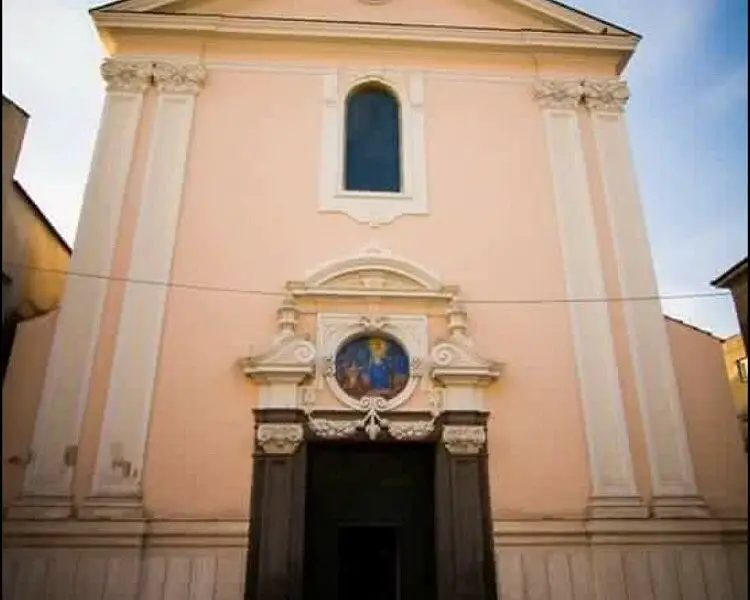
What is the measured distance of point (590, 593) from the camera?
23.5ft

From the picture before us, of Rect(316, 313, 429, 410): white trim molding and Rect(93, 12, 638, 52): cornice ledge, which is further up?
Rect(93, 12, 638, 52): cornice ledge

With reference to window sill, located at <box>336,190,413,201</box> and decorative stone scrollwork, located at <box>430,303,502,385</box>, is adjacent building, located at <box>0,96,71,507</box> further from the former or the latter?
decorative stone scrollwork, located at <box>430,303,502,385</box>

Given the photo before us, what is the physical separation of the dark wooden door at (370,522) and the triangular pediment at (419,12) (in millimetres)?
5732

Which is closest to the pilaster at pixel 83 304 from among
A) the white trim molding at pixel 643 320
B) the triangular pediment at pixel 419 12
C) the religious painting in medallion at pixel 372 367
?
the triangular pediment at pixel 419 12

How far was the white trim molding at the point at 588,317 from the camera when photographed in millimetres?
7621

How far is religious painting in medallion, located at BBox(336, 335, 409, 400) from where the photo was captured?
7.85 m

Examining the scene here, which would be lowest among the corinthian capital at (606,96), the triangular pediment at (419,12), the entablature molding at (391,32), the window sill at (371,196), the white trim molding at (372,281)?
the white trim molding at (372,281)

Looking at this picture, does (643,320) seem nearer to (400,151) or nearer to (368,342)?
(368,342)

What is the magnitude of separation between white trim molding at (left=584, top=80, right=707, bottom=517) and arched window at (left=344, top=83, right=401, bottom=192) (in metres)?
2.58

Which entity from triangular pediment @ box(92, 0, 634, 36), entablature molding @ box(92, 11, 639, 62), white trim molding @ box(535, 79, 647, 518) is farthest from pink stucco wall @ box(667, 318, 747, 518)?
triangular pediment @ box(92, 0, 634, 36)

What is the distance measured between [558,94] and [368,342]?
431cm

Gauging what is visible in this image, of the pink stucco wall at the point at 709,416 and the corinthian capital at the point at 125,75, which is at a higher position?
the corinthian capital at the point at 125,75

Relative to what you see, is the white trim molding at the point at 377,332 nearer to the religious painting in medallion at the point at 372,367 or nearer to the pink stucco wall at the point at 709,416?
the religious painting in medallion at the point at 372,367

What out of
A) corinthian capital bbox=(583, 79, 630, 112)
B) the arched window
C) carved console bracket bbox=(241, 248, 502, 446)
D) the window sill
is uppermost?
corinthian capital bbox=(583, 79, 630, 112)
